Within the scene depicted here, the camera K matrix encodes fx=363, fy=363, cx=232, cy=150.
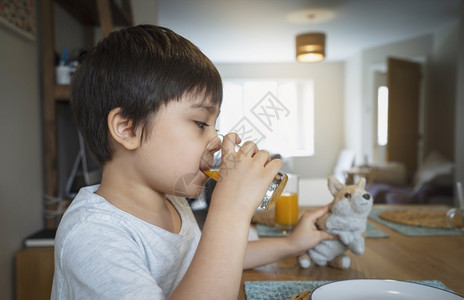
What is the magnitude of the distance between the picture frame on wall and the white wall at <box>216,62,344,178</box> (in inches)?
244

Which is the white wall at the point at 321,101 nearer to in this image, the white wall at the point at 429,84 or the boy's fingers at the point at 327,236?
the white wall at the point at 429,84

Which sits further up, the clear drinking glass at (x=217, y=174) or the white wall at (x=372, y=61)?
the white wall at (x=372, y=61)

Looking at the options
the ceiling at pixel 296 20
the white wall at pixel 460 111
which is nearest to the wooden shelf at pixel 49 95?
the ceiling at pixel 296 20

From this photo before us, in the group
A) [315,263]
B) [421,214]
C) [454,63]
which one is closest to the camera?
[315,263]

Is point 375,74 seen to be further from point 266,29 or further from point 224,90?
point 224,90

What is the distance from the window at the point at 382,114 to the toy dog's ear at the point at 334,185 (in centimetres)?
624

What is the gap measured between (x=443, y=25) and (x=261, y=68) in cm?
347

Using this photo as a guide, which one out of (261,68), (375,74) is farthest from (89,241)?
(261,68)

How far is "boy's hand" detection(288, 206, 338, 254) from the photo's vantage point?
0.82m

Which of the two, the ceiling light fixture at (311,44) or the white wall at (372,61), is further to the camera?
the white wall at (372,61)

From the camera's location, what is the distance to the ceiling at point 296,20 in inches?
164

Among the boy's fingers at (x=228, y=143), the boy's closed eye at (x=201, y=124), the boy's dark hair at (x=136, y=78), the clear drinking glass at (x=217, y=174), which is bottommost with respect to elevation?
the clear drinking glass at (x=217, y=174)

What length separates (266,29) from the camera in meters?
5.10

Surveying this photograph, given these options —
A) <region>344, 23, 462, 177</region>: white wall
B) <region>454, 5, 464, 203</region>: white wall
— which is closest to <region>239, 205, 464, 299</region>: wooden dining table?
<region>454, 5, 464, 203</region>: white wall
